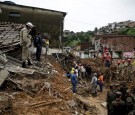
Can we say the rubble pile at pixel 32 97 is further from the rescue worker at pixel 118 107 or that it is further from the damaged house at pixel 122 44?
the damaged house at pixel 122 44

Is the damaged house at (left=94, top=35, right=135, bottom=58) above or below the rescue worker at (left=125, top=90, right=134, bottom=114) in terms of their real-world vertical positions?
above

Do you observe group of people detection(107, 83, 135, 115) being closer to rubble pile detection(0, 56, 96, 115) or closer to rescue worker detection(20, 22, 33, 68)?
rubble pile detection(0, 56, 96, 115)

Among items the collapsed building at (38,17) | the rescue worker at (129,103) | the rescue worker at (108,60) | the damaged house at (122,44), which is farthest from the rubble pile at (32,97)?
the damaged house at (122,44)

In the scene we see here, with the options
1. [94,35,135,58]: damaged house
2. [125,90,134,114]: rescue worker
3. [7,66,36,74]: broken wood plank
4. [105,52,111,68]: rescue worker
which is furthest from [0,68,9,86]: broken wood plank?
[94,35,135,58]: damaged house

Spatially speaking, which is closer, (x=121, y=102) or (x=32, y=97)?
(x=32, y=97)

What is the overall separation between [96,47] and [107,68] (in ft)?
88.5

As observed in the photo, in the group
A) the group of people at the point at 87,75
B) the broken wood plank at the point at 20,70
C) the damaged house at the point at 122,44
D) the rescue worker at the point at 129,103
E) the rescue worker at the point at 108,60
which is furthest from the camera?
the damaged house at the point at 122,44

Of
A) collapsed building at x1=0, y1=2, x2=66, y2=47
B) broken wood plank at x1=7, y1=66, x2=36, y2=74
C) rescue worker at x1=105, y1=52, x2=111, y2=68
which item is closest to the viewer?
broken wood plank at x1=7, y1=66, x2=36, y2=74

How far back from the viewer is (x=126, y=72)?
2231cm

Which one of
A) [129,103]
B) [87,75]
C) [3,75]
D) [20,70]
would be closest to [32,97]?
[3,75]

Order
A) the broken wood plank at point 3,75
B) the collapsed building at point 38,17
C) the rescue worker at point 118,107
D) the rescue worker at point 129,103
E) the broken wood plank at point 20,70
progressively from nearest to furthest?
the broken wood plank at point 3,75 < the rescue worker at point 129,103 < the rescue worker at point 118,107 < the broken wood plank at point 20,70 < the collapsed building at point 38,17

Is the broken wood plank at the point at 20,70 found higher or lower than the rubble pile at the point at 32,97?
higher

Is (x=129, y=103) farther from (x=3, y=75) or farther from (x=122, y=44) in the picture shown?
(x=122, y=44)

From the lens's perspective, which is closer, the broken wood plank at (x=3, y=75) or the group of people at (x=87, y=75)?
the broken wood plank at (x=3, y=75)
